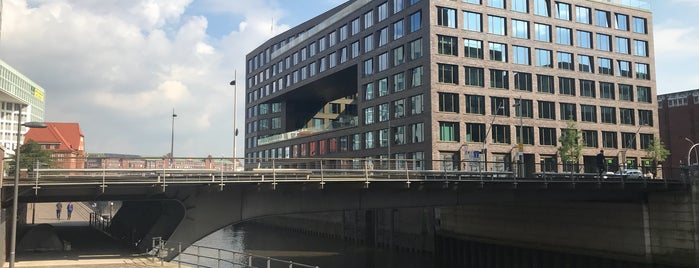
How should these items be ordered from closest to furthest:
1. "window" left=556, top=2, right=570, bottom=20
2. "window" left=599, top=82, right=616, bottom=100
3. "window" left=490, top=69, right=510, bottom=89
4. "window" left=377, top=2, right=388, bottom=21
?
1. "window" left=490, top=69, right=510, bottom=89
2. "window" left=556, top=2, right=570, bottom=20
3. "window" left=377, top=2, right=388, bottom=21
4. "window" left=599, top=82, right=616, bottom=100

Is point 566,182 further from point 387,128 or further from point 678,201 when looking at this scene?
point 387,128

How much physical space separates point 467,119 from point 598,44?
23.4 metres

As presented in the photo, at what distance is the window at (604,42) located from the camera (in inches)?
2923

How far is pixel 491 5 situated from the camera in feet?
225

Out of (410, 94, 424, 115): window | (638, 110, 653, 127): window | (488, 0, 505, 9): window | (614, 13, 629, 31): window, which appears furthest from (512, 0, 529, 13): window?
(638, 110, 653, 127): window

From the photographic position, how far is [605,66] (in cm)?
7425

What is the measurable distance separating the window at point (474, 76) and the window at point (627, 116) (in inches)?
883

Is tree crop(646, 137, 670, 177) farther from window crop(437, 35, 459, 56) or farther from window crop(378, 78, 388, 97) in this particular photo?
window crop(378, 78, 388, 97)

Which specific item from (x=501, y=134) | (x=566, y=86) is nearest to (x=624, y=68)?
(x=566, y=86)

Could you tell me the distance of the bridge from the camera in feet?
80.9

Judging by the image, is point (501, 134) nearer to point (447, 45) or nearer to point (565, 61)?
point (447, 45)

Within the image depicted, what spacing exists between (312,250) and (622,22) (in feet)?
175

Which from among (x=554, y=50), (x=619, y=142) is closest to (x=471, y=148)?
(x=554, y=50)

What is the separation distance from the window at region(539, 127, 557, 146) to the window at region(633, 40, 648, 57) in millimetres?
18832
